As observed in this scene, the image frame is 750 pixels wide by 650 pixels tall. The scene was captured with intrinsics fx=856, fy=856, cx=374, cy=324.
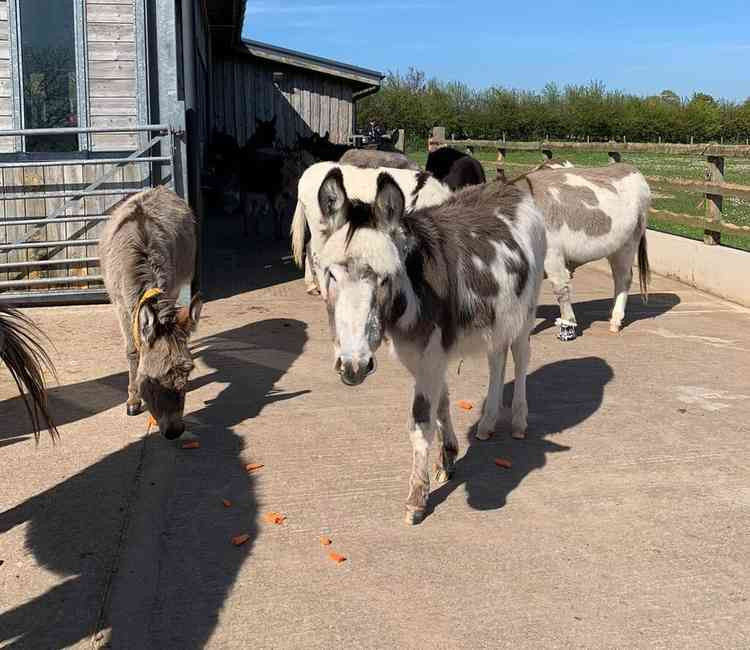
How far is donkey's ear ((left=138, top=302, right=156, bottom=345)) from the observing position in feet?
16.3

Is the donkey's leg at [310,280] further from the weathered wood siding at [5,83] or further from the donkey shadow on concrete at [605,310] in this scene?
the weathered wood siding at [5,83]

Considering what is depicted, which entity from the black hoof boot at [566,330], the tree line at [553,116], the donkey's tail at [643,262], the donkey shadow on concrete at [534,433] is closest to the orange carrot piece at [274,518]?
the donkey shadow on concrete at [534,433]

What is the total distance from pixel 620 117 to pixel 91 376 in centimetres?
5718

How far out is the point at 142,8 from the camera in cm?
908

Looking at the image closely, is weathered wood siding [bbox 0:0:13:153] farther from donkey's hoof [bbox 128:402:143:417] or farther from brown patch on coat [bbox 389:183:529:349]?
brown patch on coat [bbox 389:183:529:349]

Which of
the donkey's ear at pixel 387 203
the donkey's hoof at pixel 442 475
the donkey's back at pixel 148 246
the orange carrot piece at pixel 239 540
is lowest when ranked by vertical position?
the orange carrot piece at pixel 239 540

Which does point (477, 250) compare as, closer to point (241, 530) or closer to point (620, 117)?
point (241, 530)

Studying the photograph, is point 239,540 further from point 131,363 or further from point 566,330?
point 566,330

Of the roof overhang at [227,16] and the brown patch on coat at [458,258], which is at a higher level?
the roof overhang at [227,16]

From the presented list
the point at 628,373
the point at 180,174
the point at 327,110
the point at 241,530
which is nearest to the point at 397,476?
the point at 241,530

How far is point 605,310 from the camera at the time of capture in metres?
9.67

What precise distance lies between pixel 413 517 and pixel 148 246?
9.31 feet

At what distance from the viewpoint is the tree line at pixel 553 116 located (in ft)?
188

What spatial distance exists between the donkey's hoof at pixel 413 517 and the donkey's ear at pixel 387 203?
4.77ft
